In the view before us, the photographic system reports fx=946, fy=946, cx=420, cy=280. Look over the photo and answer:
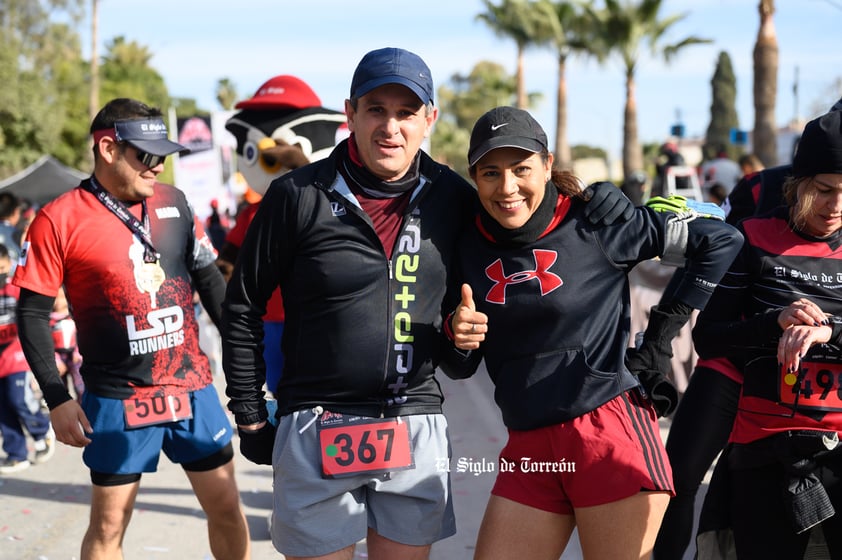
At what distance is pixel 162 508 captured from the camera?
625cm

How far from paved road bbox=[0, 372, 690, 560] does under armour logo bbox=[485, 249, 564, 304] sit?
1663 millimetres

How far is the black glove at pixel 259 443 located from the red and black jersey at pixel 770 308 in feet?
5.25

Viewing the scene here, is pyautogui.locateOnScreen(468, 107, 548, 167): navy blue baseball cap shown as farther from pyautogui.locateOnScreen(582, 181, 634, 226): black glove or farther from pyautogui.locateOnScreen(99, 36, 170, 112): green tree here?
pyautogui.locateOnScreen(99, 36, 170, 112): green tree

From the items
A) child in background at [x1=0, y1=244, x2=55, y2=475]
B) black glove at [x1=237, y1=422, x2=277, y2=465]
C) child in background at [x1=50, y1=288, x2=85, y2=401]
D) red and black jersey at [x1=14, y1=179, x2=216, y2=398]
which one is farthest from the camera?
child in background at [x1=50, y1=288, x2=85, y2=401]

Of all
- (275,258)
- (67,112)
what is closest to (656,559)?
(275,258)

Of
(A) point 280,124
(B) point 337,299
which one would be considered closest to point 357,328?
(B) point 337,299

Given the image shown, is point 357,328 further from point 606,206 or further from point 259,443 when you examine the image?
point 606,206

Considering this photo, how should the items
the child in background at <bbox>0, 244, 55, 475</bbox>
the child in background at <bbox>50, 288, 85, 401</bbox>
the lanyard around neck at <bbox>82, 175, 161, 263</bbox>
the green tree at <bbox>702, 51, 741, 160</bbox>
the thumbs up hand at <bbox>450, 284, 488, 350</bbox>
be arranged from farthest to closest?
the green tree at <bbox>702, 51, 741, 160</bbox> → the child in background at <bbox>50, 288, 85, 401</bbox> → the child in background at <bbox>0, 244, 55, 475</bbox> → the lanyard around neck at <bbox>82, 175, 161, 263</bbox> → the thumbs up hand at <bbox>450, 284, 488, 350</bbox>

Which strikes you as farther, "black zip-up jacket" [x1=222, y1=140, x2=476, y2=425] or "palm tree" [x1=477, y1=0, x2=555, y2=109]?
"palm tree" [x1=477, y1=0, x2=555, y2=109]

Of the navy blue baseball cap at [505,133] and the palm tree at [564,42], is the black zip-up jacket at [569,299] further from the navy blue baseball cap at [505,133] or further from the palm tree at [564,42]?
the palm tree at [564,42]

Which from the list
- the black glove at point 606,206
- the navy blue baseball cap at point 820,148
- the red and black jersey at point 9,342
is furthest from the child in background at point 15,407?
the navy blue baseball cap at point 820,148

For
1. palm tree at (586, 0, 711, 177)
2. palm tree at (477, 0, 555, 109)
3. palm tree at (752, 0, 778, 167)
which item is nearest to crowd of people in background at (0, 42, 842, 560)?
palm tree at (752, 0, 778, 167)

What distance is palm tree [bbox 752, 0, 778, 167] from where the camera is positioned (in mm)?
17578

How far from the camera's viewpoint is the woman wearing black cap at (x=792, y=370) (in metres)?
3.18
